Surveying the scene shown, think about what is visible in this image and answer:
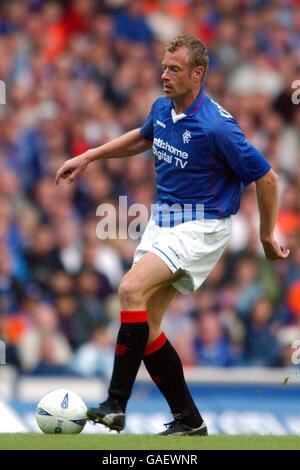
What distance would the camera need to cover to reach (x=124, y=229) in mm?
12281

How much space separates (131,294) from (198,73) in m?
1.34

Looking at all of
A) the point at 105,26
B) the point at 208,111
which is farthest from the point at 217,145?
the point at 105,26

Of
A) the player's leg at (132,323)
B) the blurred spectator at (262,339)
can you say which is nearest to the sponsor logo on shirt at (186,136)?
the player's leg at (132,323)

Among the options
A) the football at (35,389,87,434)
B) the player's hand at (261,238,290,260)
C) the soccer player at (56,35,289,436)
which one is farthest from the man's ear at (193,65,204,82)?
the football at (35,389,87,434)

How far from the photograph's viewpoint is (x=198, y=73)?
6.83 m

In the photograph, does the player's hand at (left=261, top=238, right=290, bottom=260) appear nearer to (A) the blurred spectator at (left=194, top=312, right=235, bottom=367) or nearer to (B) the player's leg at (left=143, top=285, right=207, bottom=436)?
(B) the player's leg at (left=143, top=285, right=207, bottom=436)

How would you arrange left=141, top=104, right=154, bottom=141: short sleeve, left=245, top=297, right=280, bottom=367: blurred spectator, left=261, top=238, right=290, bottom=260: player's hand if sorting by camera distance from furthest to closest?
1. left=245, top=297, right=280, bottom=367: blurred spectator
2. left=141, top=104, right=154, bottom=141: short sleeve
3. left=261, top=238, right=290, bottom=260: player's hand

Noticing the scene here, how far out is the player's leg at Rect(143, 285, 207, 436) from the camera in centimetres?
689

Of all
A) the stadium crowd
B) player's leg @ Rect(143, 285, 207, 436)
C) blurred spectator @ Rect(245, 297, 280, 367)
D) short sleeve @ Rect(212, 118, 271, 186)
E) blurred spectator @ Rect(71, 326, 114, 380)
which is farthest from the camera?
the stadium crowd

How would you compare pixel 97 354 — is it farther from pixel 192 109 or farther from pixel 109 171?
pixel 192 109

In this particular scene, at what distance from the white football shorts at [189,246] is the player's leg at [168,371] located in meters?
0.16

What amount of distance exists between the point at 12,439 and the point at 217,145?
1.93m

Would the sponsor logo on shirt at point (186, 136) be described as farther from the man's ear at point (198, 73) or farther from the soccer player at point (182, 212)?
the man's ear at point (198, 73)

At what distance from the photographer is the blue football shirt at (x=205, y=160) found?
6613mm
